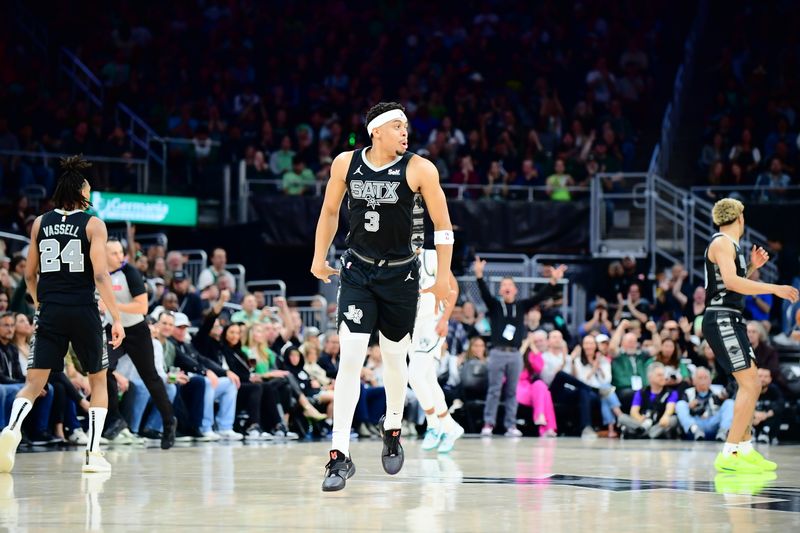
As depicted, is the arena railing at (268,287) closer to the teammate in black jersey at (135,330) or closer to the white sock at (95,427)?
the teammate in black jersey at (135,330)

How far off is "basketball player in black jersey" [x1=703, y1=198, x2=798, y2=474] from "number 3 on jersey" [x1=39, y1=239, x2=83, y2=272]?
4.33 metres

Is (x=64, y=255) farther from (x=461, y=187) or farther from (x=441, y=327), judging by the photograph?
(x=461, y=187)

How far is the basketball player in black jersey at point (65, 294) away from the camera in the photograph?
814 centimetres

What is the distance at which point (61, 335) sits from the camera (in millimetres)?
8180

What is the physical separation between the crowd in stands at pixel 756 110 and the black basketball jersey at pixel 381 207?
13.5 m

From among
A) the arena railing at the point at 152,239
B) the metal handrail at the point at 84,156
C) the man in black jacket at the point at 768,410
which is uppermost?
the metal handrail at the point at 84,156

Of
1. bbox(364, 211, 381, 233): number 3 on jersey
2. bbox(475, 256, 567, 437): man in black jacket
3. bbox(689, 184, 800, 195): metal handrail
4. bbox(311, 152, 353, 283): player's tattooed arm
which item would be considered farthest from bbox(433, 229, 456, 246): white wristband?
bbox(689, 184, 800, 195): metal handrail

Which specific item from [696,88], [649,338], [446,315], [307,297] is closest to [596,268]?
[649,338]

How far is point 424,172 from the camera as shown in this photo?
23.5 ft

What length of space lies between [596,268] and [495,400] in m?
5.12

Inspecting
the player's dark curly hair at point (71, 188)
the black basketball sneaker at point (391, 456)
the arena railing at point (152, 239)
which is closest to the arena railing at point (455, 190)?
the arena railing at point (152, 239)

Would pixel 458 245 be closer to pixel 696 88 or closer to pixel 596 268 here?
pixel 596 268

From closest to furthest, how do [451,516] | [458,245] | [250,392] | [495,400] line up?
[451,516] → [250,392] → [495,400] → [458,245]

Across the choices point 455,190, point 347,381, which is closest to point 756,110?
point 455,190
